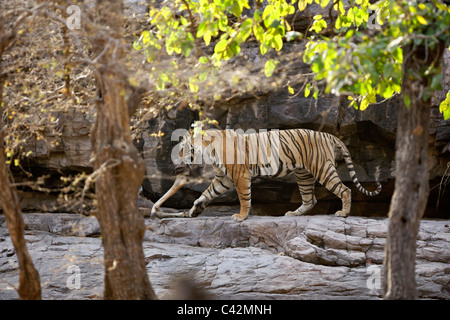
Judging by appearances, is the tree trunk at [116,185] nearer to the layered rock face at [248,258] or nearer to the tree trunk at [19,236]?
the tree trunk at [19,236]

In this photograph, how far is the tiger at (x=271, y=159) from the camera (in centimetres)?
842

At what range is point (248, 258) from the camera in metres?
7.07

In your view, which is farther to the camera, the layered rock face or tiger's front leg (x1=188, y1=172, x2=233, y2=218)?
tiger's front leg (x1=188, y1=172, x2=233, y2=218)

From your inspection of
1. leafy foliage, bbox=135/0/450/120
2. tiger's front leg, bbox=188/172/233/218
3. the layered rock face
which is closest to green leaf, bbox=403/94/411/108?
leafy foliage, bbox=135/0/450/120

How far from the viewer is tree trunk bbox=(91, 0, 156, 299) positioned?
15.5 feet

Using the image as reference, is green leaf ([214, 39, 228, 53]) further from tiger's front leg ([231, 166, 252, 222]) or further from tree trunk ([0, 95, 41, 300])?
tiger's front leg ([231, 166, 252, 222])

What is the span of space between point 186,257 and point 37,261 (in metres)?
2.01

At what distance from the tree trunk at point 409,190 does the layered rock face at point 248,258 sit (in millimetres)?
1493

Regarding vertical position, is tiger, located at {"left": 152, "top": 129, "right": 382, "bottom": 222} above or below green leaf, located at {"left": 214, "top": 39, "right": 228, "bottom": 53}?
below

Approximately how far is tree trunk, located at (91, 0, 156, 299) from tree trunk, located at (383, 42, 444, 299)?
224 cm

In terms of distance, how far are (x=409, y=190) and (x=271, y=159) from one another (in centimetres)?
421

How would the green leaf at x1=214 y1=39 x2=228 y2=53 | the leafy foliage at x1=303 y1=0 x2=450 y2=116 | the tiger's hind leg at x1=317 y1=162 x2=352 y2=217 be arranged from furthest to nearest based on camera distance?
the tiger's hind leg at x1=317 y1=162 x2=352 y2=217 < the green leaf at x1=214 y1=39 x2=228 y2=53 < the leafy foliage at x1=303 y1=0 x2=450 y2=116

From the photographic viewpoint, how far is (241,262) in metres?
6.95

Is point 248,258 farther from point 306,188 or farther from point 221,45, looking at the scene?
point 221,45
